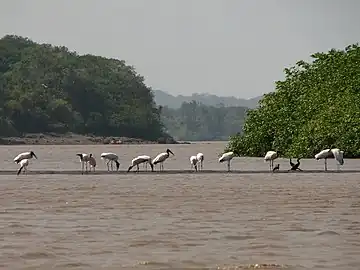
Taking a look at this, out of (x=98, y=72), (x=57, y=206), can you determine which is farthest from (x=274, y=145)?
(x=98, y=72)

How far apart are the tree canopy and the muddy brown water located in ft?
49.1

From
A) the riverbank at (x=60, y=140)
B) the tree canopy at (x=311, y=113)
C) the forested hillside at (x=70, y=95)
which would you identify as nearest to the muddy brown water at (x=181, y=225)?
the tree canopy at (x=311, y=113)

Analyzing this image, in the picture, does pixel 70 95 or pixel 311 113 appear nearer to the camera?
pixel 311 113

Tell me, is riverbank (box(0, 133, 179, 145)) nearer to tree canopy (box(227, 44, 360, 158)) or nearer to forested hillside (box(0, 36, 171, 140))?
forested hillside (box(0, 36, 171, 140))

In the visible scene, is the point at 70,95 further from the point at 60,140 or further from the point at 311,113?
the point at 311,113

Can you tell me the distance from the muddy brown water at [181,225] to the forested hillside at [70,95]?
9218 centimetres

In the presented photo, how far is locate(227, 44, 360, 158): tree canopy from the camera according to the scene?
4012 centimetres

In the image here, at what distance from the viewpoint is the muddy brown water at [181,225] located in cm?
1116

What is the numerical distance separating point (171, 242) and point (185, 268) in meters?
2.04

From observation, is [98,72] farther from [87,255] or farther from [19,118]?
[87,255]

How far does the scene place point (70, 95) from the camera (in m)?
126

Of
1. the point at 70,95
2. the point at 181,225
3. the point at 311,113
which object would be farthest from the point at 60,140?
the point at 181,225

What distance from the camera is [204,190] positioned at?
74.2 feet

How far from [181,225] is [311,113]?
28.8 meters
